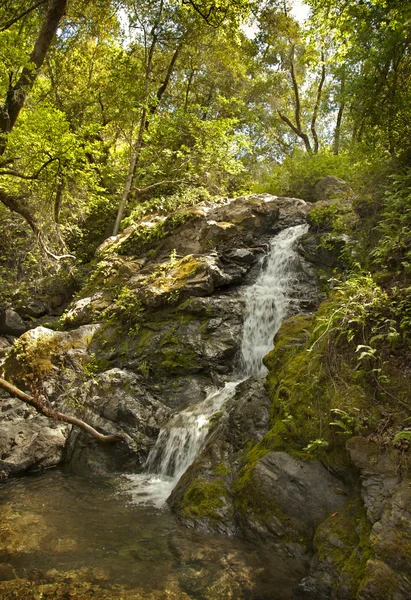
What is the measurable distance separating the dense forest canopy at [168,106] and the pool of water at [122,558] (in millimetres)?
5172

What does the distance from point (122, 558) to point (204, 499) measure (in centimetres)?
140

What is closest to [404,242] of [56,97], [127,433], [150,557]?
[150,557]

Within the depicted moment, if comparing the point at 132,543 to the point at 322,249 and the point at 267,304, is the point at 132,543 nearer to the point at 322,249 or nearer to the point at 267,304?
the point at 267,304

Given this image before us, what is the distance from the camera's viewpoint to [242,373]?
9.42 metres

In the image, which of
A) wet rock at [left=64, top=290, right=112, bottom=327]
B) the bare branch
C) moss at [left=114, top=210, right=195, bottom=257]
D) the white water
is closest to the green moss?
the white water

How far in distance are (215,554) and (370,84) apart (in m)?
8.23

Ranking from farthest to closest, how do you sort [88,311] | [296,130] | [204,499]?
1. [296,130]
2. [88,311]
3. [204,499]

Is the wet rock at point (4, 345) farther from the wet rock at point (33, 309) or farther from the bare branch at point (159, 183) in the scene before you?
the bare branch at point (159, 183)

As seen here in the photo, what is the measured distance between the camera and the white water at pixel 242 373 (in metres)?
6.95

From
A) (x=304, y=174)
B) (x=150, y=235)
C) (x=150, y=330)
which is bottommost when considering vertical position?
(x=150, y=330)

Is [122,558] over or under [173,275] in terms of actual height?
under

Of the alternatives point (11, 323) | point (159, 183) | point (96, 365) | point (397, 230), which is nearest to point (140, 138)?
point (159, 183)

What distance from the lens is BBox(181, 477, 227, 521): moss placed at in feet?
17.1

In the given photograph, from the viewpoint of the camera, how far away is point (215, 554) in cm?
444
